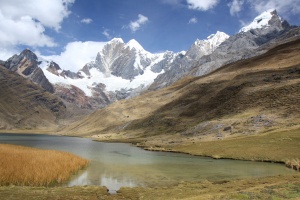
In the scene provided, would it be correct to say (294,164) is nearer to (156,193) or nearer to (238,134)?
(156,193)

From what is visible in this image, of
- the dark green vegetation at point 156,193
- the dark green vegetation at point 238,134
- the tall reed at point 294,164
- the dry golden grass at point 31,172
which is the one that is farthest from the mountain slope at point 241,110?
the dry golden grass at point 31,172

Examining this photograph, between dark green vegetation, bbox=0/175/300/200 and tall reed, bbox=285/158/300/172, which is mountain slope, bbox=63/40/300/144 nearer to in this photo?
tall reed, bbox=285/158/300/172

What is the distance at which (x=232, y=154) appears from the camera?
76.0m

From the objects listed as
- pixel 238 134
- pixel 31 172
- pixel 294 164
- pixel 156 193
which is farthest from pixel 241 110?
pixel 31 172

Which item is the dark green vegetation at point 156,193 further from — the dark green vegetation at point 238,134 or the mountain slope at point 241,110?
the mountain slope at point 241,110

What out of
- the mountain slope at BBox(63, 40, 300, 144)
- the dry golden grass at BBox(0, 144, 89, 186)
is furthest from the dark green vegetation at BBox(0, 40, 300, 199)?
the dry golden grass at BBox(0, 144, 89, 186)

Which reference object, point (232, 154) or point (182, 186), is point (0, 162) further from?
point (232, 154)

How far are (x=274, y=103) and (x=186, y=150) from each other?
174ft

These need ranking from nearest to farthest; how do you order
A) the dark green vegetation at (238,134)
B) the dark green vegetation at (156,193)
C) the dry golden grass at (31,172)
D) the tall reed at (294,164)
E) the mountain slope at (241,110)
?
the dark green vegetation at (156,193) < the dark green vegetation at (238,134) < the dry golden grass at (31,172) < the tall reed at (294,164) < the mountain slope at (241,110)

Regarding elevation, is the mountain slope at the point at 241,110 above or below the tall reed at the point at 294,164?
above

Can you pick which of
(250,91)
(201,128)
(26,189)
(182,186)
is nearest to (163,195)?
(182,186)

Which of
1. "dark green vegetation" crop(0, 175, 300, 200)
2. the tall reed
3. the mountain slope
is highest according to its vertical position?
the mountain slope

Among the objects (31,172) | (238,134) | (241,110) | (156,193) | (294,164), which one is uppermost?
(241,110)

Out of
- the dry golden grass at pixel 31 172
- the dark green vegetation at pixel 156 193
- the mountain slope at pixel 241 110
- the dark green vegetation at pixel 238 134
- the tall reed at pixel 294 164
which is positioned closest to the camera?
the dark green vegetation at pixel 156 193
